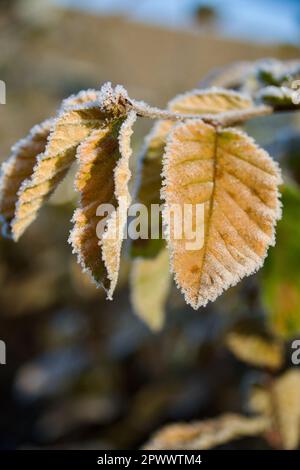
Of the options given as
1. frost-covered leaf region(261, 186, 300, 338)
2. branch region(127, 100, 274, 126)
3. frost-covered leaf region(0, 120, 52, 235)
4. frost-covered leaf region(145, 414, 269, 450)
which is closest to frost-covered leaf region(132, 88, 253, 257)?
branch region(127, 100, 274, 126)

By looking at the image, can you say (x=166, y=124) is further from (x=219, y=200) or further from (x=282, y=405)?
(x=282, y=405)

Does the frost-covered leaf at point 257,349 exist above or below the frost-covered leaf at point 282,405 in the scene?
above

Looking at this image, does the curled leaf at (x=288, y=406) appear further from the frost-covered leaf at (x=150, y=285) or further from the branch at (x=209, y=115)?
the branch at (x=209, y=115)

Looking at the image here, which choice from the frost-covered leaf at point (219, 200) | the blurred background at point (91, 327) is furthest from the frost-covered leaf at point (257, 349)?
the frost-covered leaf at point (219, 200)

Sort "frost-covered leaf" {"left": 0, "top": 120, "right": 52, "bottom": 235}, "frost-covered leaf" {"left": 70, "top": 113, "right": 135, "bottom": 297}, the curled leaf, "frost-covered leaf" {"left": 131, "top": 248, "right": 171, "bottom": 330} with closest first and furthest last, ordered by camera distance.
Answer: "frost-covered leaf" {"left": 70, "top": 113, "right": 135, "bottom": 297}
"frost-covered leaf" {"left": 0, "top": 120, "right": 52, "bottom": 235}
"frost-covered leaf" {"left": 131, "top": 248, "right": 171, "bottom": 330}
the curled leaf

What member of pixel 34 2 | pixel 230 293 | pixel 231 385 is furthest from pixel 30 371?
pixel 34 2

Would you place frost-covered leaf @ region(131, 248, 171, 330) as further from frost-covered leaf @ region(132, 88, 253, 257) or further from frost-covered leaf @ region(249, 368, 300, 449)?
frost-covered leaf @ region(249, 368, 300, 449)
